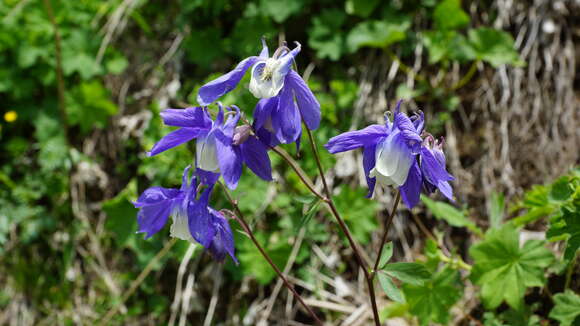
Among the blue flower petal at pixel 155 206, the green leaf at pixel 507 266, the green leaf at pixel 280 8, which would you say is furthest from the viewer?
the green leaf at pixel 280 8

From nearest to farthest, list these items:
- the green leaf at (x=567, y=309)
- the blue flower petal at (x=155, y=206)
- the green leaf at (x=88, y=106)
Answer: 1. the blue flower petal at (x=155, y=206)
2. the green leaf at (x=567, y=309)
3. the green leaf at (x=88, y=106)

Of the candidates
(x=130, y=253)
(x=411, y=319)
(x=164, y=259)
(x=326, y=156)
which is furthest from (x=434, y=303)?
(x=130, y=253)

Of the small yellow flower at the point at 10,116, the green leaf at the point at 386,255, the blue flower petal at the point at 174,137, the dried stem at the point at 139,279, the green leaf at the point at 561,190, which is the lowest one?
the dried stem at the point at 139,279

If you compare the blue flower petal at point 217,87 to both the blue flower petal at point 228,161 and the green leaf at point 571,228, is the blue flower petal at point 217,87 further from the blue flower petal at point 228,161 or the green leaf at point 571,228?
the green leaf at point 571,228

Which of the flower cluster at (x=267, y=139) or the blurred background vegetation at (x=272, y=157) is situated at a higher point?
the flower cluster at (x=267, y=139)

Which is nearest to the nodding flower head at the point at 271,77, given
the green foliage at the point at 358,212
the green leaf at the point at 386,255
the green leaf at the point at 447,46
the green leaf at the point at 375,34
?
the green leaf at the point at 386,255
